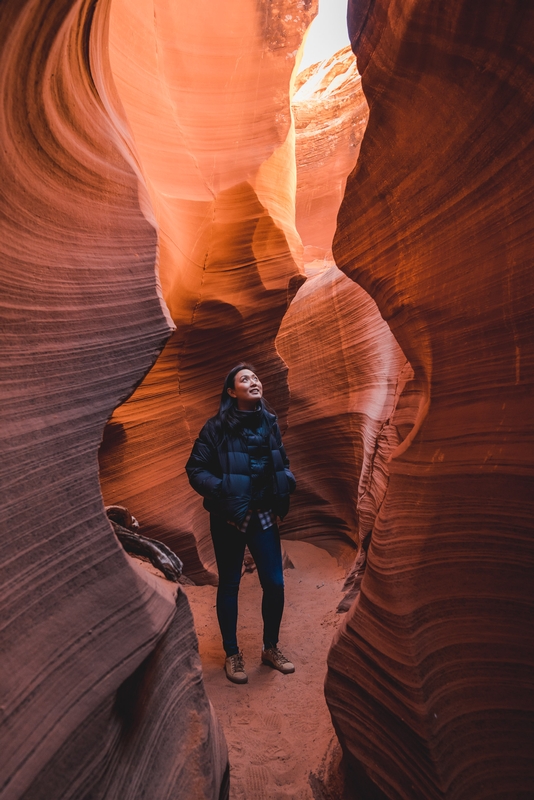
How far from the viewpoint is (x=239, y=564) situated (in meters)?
3.36

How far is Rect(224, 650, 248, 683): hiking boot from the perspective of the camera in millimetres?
3412

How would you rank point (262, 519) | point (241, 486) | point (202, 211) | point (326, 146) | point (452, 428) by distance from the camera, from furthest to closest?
point (326, 146) → point (202, 211) → point (262, 519) → point (241, 486) → point (452, 428)

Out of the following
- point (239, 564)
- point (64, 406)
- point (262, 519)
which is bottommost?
point (239, 564)

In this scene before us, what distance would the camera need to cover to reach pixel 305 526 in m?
6.76

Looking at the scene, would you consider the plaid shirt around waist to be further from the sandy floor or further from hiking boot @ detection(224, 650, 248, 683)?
the sandy floor

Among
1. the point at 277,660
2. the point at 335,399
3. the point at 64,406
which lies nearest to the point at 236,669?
the point at 277,660

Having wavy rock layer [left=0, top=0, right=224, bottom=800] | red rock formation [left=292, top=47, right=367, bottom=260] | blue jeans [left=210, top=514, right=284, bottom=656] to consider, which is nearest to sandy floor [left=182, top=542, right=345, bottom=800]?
blue jeans [left=210, top=514, right=284, bottom=656]

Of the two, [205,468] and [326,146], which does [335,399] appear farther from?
[326,146]

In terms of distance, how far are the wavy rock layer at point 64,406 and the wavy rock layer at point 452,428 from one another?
2.84 feet

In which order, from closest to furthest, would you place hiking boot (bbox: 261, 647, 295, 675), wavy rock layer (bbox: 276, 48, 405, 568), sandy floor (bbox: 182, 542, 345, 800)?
sandy floor (bbox: 182, 542, 345, 800) < hiking boot (bbox: 261, 647, 295, 675) < wavy rock layer (bbox: 276, 48, 405, 568)

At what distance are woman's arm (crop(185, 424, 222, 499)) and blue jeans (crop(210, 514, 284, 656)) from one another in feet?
0.80

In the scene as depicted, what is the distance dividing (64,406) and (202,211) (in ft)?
12.5

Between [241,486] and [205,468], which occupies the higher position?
[205,468]

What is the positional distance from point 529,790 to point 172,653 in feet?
4.83
